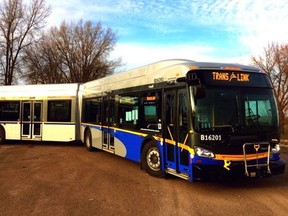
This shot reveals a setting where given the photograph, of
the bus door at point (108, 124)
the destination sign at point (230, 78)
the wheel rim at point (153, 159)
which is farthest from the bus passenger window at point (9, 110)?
the destination sign at point (230, 78)

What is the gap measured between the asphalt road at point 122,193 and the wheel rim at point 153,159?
0.29 meters

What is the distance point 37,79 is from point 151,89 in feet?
123

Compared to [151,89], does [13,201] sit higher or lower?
lower

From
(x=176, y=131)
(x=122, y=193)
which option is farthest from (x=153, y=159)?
(x=122, y=193)

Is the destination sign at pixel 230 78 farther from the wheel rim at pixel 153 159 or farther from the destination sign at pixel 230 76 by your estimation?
the wheel rim at pixel 153 159

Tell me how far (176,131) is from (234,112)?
4.66 ft

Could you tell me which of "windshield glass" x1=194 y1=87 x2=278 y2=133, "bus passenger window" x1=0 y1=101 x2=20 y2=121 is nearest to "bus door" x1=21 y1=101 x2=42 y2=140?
"bus passenger window" x1=0 y1=101 x2=20 y2=121

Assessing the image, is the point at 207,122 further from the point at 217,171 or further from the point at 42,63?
the point at 42,63

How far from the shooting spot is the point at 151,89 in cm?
988

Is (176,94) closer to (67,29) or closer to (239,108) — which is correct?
(239,108)

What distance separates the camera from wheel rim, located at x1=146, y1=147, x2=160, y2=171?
9.42 metres

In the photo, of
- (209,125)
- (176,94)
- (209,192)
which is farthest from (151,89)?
(209,192)

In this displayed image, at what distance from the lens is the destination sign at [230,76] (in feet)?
26.3

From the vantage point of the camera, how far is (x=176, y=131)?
846 centimetres
